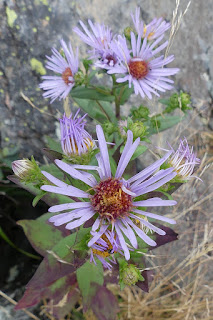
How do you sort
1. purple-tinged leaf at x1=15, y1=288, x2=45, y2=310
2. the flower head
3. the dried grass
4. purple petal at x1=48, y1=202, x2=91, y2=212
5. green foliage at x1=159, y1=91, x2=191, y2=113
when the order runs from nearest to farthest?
1. purple petal at x1=48, y1=202, x2=91, y2=212
2. the flower head
3. purple-tinged leaf at x1=15, y1=288, x2=45, y2=310
4. green foliage at x1=159, y1=91, x2=191, y2=113
5. the dried grass

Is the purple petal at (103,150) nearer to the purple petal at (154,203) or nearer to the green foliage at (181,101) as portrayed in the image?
the purple petal at (154,203)

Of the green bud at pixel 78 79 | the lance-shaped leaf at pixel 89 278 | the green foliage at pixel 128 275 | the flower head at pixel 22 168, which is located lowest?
the lance-shaped leaf at pixel 89 278

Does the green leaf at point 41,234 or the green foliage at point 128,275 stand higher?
the green leaf at point 41,234

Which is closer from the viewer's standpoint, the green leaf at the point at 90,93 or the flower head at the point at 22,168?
the flower head at the point at 22,168

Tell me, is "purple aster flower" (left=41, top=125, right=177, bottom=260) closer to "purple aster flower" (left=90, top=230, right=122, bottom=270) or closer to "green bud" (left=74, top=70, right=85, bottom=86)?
"purple aster flower" (left=90, top=230, right=122, bottom=270)

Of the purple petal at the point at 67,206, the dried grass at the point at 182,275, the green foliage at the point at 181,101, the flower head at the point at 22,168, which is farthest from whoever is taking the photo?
the dried grass at the point at 182,275

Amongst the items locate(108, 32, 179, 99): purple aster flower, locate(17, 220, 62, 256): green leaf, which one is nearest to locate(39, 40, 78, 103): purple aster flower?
locate(108, 32, 179, 99): purple aster flower

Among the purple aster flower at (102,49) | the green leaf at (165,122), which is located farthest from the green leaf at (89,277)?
the purple aster flower at (102,49)
